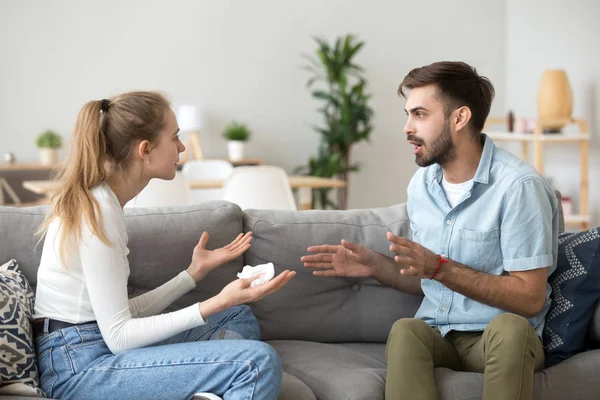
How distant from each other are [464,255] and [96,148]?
41.6 inches

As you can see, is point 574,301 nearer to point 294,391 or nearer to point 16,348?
point 294,391

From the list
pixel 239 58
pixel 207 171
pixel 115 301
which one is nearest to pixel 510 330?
pixel 115 301

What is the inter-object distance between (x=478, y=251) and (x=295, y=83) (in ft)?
17.6

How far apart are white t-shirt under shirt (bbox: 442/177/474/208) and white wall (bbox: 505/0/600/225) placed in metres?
4.25

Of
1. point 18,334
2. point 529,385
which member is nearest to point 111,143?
point 18,334

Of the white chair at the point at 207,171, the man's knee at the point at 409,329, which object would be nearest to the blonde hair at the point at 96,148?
the man's knee at the point at 409,329

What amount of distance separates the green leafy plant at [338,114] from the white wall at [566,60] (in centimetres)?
156

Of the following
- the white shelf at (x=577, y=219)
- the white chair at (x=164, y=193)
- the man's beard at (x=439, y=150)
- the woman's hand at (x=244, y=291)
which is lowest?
the white shelf at (x=577, y=219)

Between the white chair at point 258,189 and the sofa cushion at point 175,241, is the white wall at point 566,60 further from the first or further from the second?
the sofa cushion at point 175,241

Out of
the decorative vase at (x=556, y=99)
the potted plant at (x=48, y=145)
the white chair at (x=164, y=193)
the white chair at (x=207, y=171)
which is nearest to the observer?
the white chair at (x=164, y=193)

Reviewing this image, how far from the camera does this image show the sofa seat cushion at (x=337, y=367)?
6.65 ft

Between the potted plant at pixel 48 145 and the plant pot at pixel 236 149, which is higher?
the potted plant at pixel 48 145

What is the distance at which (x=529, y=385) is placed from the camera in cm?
190

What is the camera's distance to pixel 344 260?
2.25 meters
